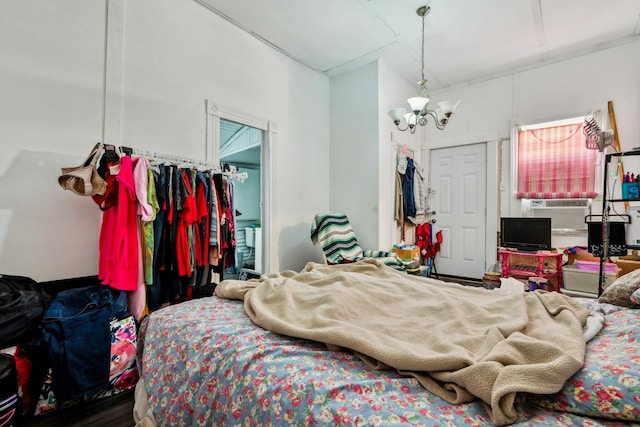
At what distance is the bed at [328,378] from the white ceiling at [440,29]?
270 cm

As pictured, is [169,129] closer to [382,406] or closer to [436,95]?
[382,406]

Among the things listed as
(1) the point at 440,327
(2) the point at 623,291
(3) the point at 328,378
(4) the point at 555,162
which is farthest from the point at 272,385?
(4) the point at 555,162

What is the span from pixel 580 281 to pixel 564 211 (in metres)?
0.97

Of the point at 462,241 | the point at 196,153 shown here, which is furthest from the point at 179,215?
the point at 462,241

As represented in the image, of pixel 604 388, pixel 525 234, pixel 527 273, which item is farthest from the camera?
pixel 525 234

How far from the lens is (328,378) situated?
88 cm

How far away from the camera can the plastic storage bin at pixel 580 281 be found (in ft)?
10.3

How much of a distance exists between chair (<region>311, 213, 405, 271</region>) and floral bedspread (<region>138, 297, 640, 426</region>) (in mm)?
2033

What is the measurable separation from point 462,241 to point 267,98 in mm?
3427

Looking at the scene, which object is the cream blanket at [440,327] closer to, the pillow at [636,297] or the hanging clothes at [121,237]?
the pillow at [636,297]

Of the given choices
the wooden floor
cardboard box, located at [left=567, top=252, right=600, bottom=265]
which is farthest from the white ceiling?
the wooden floor

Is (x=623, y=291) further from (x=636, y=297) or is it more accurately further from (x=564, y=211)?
(x=564, y=211)

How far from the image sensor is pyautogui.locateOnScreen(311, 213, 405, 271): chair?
3.38 meters

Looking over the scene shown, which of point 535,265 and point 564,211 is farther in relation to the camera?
point 564,211
